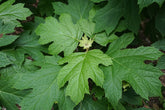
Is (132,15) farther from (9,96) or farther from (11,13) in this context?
(9,96)

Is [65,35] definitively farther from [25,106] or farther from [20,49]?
[25,106]

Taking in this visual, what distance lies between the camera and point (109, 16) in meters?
1.64

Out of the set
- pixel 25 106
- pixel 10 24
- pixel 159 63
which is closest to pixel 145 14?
pixel 159 63

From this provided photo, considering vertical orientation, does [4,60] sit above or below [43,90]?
above

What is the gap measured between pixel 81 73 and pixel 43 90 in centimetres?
42

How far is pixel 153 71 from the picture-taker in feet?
4.46

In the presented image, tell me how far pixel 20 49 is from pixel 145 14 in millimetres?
1746

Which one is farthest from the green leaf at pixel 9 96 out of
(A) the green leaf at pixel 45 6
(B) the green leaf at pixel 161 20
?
(B) the green leaf at pixel 161 20

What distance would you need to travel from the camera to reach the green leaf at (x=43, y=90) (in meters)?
1.48

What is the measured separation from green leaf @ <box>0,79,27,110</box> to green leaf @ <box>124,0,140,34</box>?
4.21ft

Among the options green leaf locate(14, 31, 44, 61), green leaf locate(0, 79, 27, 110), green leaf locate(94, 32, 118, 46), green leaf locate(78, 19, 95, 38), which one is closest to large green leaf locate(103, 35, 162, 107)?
green leaf locate(94, 32, 118, 46)

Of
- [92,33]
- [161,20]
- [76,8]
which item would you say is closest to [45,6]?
[76,8]

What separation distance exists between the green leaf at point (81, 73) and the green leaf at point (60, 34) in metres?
0.17

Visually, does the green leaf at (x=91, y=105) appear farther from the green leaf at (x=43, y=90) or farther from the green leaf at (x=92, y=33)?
the green leaf at (x=92, y=33)
